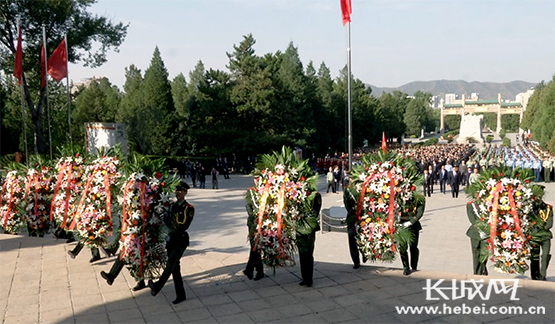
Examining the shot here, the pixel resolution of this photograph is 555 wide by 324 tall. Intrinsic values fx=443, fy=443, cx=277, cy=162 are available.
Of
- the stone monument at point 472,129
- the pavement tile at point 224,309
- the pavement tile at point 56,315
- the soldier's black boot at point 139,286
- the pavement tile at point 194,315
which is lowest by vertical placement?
the pavement tile at point 56,315

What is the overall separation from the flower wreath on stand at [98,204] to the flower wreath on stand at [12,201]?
3.58 metres

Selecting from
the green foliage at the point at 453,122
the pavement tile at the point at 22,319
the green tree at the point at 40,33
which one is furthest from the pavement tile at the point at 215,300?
the green foliage at the point at 453,122

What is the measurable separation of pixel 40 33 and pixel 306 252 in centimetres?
2495

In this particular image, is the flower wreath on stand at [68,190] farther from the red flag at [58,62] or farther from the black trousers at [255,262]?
the red flag at [58,62]

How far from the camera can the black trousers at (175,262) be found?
6.00 meters

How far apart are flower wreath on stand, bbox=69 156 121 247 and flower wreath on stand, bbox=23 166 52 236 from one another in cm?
292

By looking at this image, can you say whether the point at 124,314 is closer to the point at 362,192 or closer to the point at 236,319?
the point at 236,319

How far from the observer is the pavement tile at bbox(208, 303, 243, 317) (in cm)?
575

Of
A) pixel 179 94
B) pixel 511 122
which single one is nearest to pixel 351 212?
pixel 179 94

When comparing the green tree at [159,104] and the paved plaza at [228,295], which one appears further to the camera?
the green tree at [159,104]

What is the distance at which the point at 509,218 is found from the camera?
6.62 meters

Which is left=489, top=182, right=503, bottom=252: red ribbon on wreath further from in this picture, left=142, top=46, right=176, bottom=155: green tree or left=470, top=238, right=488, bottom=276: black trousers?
left=142, top=46, right=176, bottom=155: green tree

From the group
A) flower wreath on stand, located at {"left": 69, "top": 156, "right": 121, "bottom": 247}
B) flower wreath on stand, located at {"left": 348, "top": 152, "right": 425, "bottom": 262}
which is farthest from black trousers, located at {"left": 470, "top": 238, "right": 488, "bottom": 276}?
flower wreath on stand, located at {"left": 69, "top": 156, "right": 121, "bottom": 247}

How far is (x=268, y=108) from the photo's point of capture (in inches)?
1348
